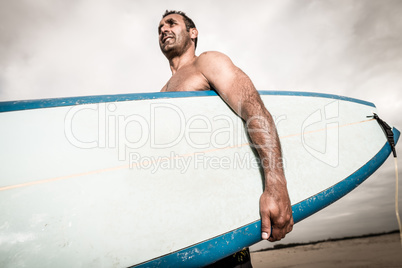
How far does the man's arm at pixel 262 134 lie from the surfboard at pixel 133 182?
0.17 m

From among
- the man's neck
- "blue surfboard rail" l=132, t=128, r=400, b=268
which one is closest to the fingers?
"blue surfboard rail" l=132, t=128, r=400, b=268

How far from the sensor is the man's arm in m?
1.09

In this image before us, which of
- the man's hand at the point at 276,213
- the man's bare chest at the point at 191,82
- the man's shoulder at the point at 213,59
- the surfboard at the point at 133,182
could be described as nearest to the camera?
the surfboard at the point at 133,182

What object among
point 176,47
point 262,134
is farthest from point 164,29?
point 262,134

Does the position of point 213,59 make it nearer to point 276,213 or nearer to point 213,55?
point 213,55

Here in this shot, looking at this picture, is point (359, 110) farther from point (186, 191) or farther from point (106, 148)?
point (106, 148)

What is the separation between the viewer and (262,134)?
1201 millimetres

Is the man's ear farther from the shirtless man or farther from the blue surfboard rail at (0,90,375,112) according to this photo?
the blue surfboard rail at (0,90,375,112)

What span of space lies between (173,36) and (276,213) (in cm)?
215

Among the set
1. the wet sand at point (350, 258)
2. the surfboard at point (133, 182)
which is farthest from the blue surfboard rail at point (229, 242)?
the wet sand at point (350, 258)

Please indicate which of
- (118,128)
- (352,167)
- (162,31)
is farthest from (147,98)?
(352,167)

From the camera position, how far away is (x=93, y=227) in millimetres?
1019

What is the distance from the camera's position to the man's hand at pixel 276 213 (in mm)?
1072

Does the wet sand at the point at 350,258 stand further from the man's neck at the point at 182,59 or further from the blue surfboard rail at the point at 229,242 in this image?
the man's neck at the point at 182,59
